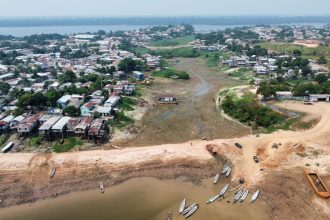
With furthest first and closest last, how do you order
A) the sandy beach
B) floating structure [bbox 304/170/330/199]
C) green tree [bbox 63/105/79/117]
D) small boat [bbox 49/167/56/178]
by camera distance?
green tree [bbox 63/105/79/117], small boat [bbox 49/167/56/178], the sandy beach, floating structure [bbox 304/170/330/199]

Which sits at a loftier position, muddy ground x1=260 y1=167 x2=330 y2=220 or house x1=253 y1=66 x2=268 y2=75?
house x1=253 y1=66 x2=268 y2=75

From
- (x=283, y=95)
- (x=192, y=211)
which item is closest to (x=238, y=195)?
(x=192, y=211)

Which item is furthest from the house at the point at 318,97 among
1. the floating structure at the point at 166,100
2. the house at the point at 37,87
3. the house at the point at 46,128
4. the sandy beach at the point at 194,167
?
the house at the point at 37,87

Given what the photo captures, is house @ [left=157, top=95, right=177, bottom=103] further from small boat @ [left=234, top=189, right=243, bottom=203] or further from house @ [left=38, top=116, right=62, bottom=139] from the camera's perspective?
small boat @ [left=234, top=189, right=243, bottom=203]

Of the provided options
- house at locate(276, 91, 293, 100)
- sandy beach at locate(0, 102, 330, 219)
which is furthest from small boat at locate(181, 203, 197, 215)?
house at locate(276, 91, 293, 100)

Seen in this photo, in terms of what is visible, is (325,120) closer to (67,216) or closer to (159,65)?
(67,216)

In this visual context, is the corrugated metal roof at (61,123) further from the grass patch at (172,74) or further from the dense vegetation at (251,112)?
the grass patch at (172,74)

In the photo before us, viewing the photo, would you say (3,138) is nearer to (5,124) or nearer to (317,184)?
(5,124)
